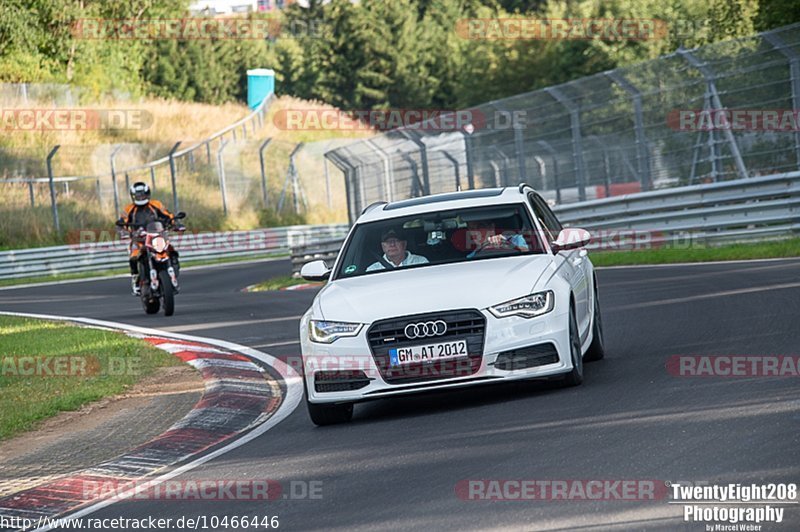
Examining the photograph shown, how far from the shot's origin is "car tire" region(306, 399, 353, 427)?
9.32 metres

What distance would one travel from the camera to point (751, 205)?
21.2m

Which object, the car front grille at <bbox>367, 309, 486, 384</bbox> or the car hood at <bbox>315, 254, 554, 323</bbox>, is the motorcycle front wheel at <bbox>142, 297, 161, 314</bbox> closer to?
the car hood at <bbox>315, 254, 554, 323</bbox>

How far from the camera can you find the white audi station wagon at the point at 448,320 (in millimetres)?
8969

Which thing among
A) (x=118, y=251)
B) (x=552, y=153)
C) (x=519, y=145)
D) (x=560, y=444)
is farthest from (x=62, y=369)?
(x=118, y=251)

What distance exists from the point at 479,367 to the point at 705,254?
40.9ft

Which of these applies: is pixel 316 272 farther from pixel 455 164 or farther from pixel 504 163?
pixel 455 164

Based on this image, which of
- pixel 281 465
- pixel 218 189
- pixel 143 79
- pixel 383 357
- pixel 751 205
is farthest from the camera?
pixel 143 79

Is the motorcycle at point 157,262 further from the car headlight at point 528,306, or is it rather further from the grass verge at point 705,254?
the car headlight at point 528,306

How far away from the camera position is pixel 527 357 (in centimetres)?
904

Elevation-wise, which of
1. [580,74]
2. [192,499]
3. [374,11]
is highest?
[374,11]

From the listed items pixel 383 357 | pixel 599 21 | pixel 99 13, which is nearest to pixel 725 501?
pixel 383 357

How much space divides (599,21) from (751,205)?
48270mm

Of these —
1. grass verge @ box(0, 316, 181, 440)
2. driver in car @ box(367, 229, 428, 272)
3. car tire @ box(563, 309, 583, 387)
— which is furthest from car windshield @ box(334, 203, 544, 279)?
grass verge @ box(0, 316, 181, 440)

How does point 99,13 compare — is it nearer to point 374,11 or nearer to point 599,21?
point 599,21
